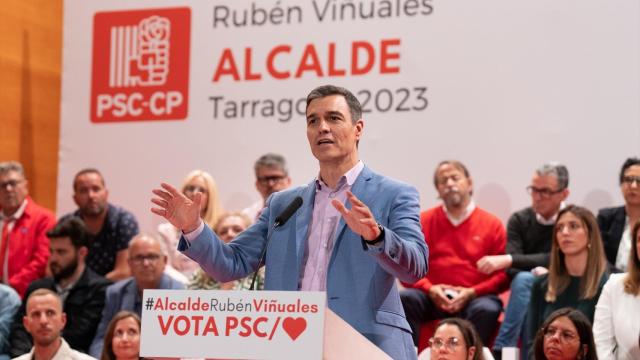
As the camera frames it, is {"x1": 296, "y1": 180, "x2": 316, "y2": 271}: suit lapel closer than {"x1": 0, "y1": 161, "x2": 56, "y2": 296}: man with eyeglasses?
Yes

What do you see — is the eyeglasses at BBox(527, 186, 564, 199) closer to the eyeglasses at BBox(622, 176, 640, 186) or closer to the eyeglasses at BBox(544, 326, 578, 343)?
the eyeglasses at BBox(622, 176, 640, 186)

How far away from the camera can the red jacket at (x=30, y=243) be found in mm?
6652

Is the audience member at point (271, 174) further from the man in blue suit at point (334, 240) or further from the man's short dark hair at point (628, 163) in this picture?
the man in blue suit at point (334, 240)

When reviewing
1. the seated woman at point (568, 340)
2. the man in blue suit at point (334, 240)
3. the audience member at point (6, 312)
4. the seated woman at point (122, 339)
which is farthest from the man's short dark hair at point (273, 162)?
the man in blue suit at point (334, 240)

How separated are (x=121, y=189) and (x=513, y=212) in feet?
9.35

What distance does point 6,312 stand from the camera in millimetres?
6059

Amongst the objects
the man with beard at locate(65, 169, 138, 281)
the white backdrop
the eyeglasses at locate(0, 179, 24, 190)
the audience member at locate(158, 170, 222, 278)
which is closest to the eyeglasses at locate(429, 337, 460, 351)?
the white backdrop

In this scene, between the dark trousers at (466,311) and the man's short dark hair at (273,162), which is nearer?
the dark trousers at (466,311)

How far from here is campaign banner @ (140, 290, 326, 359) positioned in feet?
7.07

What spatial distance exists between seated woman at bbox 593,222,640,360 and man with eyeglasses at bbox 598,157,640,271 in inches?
20.2

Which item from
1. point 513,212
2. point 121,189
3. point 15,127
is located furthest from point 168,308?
point 15,127

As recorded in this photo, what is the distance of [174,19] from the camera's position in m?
7.30

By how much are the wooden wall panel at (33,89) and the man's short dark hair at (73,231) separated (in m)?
1.50

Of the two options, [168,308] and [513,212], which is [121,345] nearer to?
[513,212]
